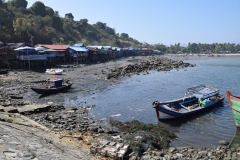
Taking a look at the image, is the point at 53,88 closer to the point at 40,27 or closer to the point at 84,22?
the point at 40,27

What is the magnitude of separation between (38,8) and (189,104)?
8853cm

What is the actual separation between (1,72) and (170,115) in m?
29.8

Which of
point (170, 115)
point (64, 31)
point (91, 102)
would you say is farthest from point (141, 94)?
point (64, 31)

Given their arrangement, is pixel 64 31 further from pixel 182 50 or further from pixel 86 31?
pixel 182 50

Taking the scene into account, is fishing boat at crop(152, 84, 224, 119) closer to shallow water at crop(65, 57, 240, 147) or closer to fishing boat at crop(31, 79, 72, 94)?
shallow water at crop(65, 57, 240, 147)

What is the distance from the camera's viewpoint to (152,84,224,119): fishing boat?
17312 mm

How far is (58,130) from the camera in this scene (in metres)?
13.3

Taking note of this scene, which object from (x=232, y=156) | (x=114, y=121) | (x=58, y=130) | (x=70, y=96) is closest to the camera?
(x=232, y=156)

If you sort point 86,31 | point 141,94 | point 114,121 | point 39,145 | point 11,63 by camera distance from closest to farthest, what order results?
point 39,145
point 114,121
point 141,94
point 11,63
point 86,31

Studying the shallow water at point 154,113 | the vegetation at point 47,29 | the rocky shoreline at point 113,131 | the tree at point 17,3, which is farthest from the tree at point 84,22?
the rocky shoreline at point 113,131

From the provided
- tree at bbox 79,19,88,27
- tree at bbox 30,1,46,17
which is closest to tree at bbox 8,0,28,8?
tree at bbox 30,1,46,17

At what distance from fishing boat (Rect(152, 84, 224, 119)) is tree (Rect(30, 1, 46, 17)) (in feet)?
281

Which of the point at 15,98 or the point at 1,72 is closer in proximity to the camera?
the point at 15,98

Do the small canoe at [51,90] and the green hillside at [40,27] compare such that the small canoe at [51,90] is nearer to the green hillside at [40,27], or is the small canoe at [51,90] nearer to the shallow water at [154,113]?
the shallow water at [154,113]
